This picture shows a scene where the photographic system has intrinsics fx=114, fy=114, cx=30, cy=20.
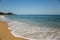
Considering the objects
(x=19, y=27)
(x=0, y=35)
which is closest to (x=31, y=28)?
(x=19, y=27)

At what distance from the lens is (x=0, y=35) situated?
6.47 feet

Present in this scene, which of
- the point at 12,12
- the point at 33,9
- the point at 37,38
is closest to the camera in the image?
the point at 37,38

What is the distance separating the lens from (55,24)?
1859mm

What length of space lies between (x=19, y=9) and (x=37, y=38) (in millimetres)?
612

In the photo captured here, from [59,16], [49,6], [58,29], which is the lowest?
[58,29]

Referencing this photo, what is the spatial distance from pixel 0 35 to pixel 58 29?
98cm

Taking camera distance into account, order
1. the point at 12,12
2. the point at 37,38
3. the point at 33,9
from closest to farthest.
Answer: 1. the point at 37,38
2. the point at 33,9
3. the point at 12,12

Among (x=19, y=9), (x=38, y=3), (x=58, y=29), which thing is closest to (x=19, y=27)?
(x=19, y=9)

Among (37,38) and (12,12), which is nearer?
(37,38)

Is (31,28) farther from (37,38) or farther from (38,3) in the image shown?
(38,3)

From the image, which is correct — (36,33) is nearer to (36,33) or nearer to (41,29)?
(36,33)

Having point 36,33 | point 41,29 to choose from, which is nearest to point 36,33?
point 36,33

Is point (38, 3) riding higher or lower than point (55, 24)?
higher

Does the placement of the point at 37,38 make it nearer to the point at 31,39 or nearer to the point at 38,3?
the point at 31,39
